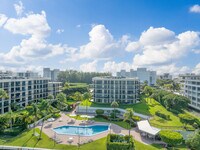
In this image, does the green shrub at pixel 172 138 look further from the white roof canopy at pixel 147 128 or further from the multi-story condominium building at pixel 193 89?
the multi-story condominium building at pixel 193 89

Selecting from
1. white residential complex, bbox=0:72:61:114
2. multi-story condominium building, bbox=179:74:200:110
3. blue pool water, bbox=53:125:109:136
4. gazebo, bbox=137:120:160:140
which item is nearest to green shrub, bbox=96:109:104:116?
blue pool water, bbox=53:125:109:136

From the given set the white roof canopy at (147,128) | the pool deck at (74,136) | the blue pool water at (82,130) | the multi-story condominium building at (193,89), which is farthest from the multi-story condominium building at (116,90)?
the white roof canopy at (147,128)

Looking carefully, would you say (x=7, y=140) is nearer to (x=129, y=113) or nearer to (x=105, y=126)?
(x=105, y=126)

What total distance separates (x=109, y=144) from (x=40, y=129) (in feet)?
70.8

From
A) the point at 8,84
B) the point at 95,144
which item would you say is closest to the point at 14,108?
the point at 8,84

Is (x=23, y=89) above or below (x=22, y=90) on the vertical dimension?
above

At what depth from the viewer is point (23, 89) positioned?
7200 cm

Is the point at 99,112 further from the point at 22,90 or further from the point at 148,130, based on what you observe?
the point at 22,90

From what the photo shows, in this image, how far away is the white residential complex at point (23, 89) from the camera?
62.8m

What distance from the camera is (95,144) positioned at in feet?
130

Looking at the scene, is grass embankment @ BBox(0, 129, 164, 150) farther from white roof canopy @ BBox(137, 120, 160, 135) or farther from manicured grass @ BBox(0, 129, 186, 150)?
white roof canopy @ BBox(137, 120, 160, 135)

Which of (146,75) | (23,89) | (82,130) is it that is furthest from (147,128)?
(146,75)

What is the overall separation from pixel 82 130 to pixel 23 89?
3581 cm

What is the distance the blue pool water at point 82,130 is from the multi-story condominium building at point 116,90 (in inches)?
974
